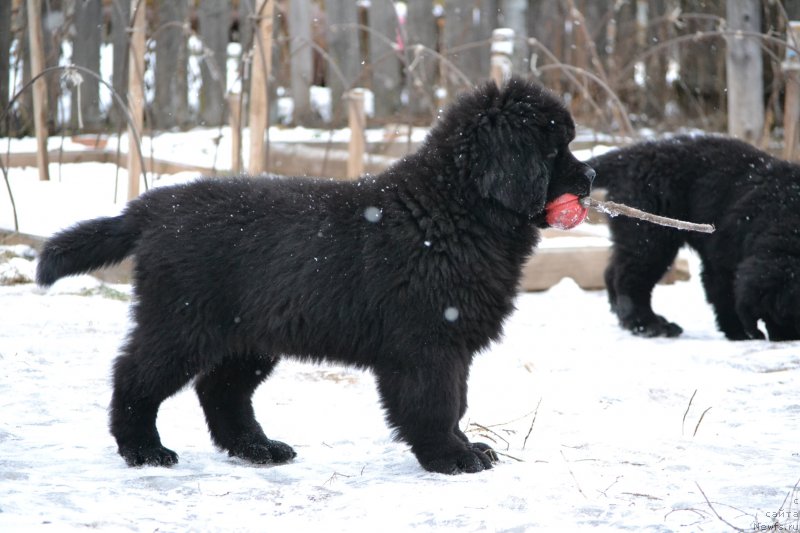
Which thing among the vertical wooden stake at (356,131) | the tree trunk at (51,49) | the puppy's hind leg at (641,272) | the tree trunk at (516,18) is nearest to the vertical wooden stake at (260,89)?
the vertical wooden stake at (356,131)

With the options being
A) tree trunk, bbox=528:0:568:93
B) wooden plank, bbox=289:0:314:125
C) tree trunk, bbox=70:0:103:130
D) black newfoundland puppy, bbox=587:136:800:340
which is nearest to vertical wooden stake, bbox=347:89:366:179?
black newfoundland puppy, bbox=587:136:800:340

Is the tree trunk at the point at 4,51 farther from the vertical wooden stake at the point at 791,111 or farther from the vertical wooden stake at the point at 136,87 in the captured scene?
the vertical wooden stake at the point at 791,111

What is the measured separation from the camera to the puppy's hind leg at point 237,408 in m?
3.50

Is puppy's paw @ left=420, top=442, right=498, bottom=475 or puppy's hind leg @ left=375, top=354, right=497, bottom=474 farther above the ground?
puppy's hind leg @ left=375, top=354, right=497, bottom=474

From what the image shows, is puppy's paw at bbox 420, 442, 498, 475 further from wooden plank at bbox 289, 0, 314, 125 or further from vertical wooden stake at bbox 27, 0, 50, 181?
wooden plank at bbox 289, 0, 314, 125

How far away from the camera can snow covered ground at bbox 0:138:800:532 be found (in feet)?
8.89

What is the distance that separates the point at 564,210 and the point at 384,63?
739 centimetres

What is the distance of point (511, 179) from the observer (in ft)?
10.7

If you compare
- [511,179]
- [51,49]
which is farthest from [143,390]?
[51,49]

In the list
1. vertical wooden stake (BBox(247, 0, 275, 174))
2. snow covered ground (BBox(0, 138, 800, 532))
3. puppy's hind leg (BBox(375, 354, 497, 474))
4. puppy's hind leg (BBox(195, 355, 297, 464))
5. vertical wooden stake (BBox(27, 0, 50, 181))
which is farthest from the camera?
vertical wooden stake (BBox(27, 0, 50, 181))

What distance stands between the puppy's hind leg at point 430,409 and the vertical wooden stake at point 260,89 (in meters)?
4.07

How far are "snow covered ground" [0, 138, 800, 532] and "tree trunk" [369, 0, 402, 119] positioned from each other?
5203 mm

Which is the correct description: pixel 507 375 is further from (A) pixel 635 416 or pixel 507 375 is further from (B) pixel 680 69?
(B) pixel 680 69

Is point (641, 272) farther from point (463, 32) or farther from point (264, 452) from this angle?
point (463, 32)
